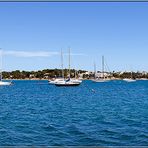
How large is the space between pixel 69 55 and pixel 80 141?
95242 millimetres

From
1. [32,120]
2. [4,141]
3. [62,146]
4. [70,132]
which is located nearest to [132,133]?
[70,132]

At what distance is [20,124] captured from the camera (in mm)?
34219

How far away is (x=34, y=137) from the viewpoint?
26.8 m

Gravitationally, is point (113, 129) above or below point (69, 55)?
below

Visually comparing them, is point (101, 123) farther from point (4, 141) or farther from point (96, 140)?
point (4, 141)

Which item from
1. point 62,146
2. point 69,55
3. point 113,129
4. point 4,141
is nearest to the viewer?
point 62,146

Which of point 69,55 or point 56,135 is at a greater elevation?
point 69,55

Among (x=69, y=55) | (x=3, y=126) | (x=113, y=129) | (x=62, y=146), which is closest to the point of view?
(x=62, y=146)

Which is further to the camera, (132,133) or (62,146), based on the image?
(132,133)

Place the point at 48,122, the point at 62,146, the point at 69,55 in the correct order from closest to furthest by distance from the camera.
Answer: the point at 62,146
the point at 48,122
the point at 69,55

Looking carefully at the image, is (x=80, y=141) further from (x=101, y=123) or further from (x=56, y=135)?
(x=101, y=123)

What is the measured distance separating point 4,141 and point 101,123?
36.5ft

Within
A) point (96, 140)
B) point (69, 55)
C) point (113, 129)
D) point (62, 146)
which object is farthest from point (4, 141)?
point (69, 55)

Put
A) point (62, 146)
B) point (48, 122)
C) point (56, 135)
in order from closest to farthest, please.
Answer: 1. point (62, 146)
2. point (56, 135)
3. point (48, 122)
